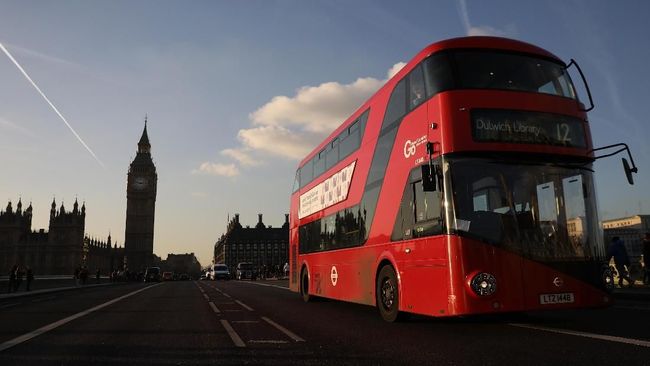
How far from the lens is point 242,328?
8.95 metres

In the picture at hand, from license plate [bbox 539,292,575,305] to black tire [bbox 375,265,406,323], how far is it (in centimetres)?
Answer: 251

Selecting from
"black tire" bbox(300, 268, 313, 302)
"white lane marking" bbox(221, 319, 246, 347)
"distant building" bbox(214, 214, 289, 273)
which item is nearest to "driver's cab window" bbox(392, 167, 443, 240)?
"white lane marking" bbox(221, 319, 246, 347)

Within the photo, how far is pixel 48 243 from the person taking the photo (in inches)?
4326

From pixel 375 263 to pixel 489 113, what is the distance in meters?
3.81

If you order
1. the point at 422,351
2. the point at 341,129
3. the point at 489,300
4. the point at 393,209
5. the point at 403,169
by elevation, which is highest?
Answer: the point at 341,129

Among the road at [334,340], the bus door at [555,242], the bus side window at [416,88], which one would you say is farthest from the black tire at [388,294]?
the bus side window at [416,88]

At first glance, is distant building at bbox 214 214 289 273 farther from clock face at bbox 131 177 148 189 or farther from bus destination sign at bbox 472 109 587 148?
bus destination sign at bbox 472 109 587 148

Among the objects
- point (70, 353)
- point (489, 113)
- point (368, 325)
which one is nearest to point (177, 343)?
point (70, 353)

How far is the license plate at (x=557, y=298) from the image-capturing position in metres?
6.94

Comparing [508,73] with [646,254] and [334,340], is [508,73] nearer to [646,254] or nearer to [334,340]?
[334,340]

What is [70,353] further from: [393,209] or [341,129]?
[341,129]

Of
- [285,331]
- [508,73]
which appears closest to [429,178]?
[508,73]

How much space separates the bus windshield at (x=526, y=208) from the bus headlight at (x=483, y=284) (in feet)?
1.67

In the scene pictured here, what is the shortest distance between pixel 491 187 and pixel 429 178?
0.93 meters
